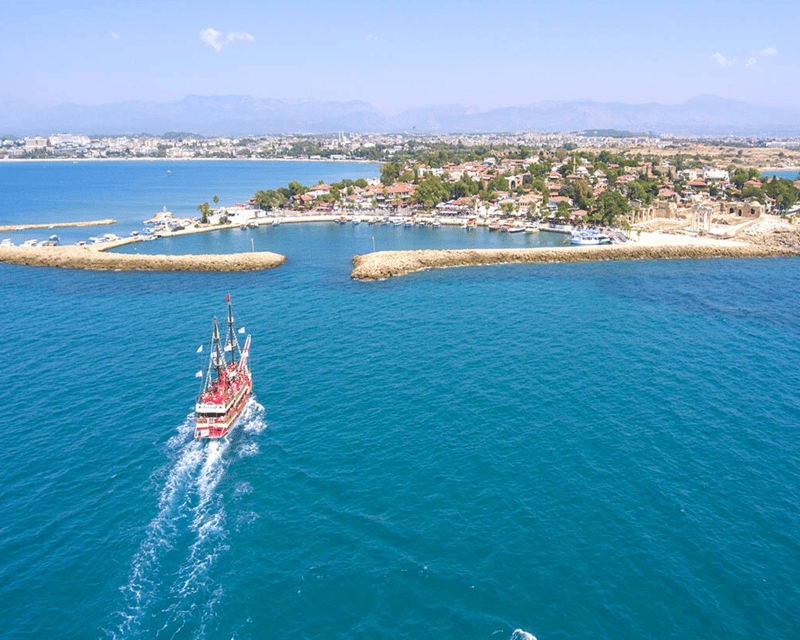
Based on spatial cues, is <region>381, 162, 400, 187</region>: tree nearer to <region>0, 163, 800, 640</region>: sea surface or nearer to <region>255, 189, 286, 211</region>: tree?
<region>255, 189, 286, 211</region>: tree

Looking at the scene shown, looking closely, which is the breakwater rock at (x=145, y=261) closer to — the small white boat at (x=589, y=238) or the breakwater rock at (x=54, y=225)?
the breakwater rock at (x=54, y=225)

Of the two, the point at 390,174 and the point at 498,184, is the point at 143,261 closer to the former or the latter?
the point at 498,184

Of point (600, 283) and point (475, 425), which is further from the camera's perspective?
point (600, 283)

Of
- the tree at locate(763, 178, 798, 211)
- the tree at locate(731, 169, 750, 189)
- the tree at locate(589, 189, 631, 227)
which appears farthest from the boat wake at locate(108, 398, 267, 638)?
the tree at locate(731, 169, 750, 189)

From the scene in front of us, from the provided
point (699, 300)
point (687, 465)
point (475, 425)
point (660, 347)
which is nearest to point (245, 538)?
point (475, 425)

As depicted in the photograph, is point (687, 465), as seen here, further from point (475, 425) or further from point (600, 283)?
point (600, 283)

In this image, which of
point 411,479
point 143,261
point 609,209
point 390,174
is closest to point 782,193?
point 609,209
